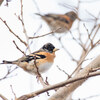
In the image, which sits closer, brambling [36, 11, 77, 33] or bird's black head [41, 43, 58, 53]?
bird's black head [41, 43, 58, 53]

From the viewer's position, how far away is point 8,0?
3.80 meters

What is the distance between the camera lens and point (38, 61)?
15.9ft

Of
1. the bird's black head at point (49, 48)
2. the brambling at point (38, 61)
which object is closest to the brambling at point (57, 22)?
the bird's black head at point (49, 48)

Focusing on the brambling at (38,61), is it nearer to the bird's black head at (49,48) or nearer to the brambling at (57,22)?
the bird's black head at (49,48)

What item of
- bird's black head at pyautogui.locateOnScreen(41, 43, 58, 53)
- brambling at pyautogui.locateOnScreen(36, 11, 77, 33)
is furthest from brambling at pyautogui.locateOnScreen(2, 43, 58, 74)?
brambling at pyautogui.locateOnScreen(36, 11, 77, 33)

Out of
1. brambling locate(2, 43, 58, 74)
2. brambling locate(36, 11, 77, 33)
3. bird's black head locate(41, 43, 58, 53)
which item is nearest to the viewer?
brambling locate(2, 43, 58, 74)

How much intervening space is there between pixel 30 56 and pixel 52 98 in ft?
5.30

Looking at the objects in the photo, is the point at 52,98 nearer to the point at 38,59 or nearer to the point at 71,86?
the point at 71,86

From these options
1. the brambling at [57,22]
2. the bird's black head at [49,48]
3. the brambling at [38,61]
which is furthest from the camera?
the brambling at [57,22]

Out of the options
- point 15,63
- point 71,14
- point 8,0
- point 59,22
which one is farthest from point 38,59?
point 71,14

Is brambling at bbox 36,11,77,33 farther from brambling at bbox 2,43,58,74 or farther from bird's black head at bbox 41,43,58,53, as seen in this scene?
brambling at bbox 2,43,58,74

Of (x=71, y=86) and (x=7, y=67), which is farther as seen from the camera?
(x=7, y=67)

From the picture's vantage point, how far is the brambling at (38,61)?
455 cm

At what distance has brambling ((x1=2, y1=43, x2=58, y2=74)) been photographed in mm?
4548
